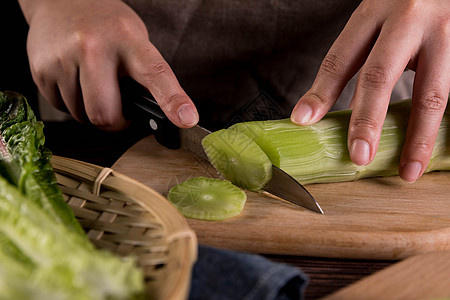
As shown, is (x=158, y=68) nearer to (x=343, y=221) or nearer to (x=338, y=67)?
(x=338, y=67)

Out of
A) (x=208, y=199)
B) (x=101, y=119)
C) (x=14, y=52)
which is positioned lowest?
(x=14, y=52)

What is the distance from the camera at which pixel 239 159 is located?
141 centimetres

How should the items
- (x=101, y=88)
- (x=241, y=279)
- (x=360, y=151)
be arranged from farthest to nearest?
(x=101, y=88), (x=360, y=151), (x=241, y=279)

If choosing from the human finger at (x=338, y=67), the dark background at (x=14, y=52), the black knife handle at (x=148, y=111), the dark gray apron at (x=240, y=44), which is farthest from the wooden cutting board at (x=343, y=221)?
the dark background at (x=14, y=52)

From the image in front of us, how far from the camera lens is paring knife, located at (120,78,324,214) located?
1.34 m

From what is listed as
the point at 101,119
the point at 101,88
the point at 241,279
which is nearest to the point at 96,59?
the point at 101,88

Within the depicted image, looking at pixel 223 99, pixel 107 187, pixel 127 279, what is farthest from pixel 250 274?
pixel 223 99

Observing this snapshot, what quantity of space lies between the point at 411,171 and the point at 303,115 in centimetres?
38

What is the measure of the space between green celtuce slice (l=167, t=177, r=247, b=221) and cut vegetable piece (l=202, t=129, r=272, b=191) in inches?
2.2

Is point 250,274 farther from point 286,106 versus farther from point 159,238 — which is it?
point 286,106

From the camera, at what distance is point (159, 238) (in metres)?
0.97

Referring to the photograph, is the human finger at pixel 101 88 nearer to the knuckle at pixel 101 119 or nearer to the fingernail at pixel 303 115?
the knuckle at pixel 101 119

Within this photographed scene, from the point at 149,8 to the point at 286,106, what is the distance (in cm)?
79

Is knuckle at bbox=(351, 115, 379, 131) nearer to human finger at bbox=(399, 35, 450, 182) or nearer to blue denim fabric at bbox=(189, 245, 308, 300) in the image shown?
human finger at bbox=(399, 35, 450, 182)
